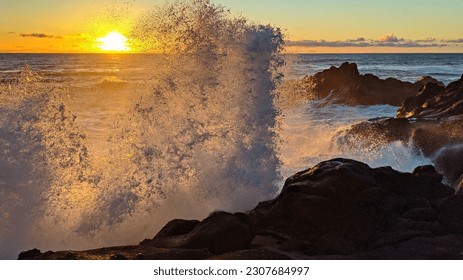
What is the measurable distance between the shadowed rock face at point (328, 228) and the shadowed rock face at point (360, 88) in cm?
1869

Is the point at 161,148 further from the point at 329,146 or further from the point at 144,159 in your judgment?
the point at 329,146

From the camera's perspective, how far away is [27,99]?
369 inches

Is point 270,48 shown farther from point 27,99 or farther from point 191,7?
point 27,99

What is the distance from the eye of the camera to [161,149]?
30.5 feet

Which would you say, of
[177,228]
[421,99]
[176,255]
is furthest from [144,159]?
[421,99]

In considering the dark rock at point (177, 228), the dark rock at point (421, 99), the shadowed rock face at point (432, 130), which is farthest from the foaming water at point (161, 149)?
the dark rock at point (421, 99)

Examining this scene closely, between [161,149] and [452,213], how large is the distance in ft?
15.8

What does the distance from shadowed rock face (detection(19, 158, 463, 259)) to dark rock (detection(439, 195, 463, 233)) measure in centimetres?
1

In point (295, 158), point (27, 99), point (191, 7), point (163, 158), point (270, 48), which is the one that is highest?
point (191, 7)

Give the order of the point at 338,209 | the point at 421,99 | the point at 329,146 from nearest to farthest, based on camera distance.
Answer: the point at 338,209, the point at 329,146, the point at 421,99

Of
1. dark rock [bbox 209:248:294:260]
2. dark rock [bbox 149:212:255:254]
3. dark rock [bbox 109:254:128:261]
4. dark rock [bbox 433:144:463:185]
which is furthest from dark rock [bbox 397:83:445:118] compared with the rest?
dark rock [bbox 109:254:128:261]

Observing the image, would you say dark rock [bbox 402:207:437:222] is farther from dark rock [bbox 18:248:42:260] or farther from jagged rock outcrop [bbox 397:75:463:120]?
jagged rock outcrop [bbox 397:75:463:120]
